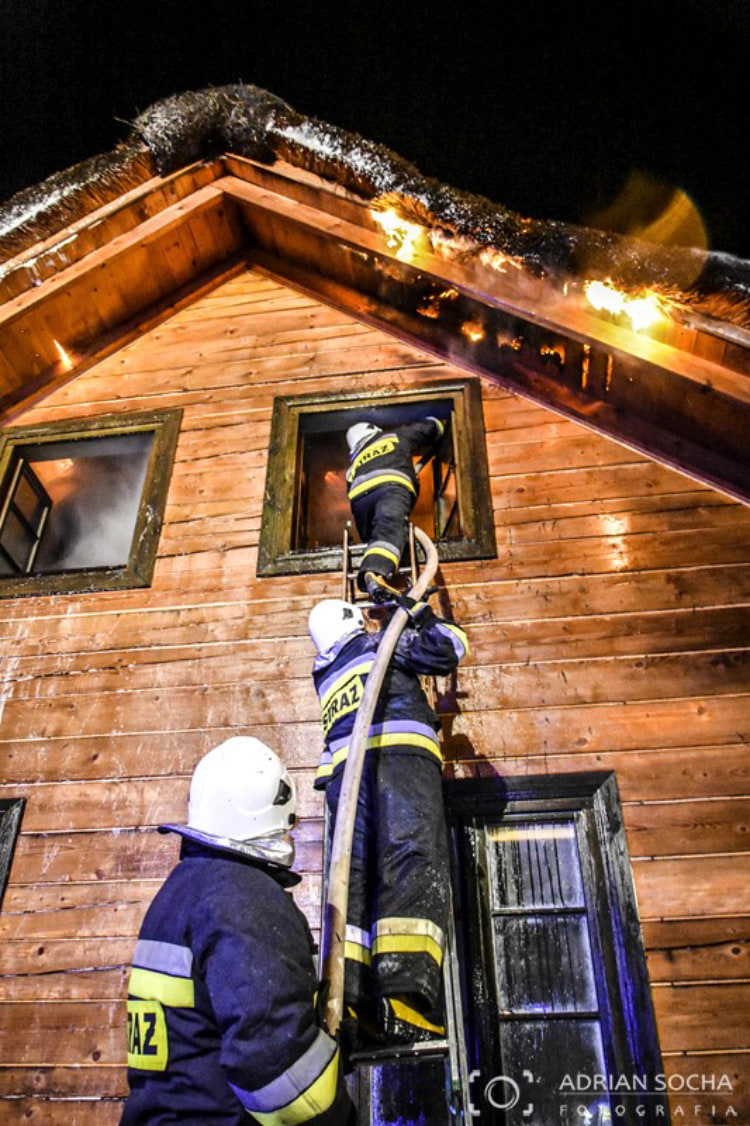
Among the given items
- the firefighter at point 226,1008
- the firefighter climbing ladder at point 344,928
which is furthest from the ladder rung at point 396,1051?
the firefighter at point 226,1008

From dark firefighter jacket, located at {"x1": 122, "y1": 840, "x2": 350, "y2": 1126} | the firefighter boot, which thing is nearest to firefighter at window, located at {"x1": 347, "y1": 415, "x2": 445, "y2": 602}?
the firefighter boot

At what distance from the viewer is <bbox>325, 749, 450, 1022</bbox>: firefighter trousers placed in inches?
101

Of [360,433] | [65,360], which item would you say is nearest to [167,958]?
[360,433]

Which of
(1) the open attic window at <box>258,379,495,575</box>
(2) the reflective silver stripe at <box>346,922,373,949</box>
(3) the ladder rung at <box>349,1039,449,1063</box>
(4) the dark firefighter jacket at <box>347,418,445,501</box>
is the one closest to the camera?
(3) the ladder rung at <box>349,1039,449,1063</box>

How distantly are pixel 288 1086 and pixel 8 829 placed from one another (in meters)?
2.81

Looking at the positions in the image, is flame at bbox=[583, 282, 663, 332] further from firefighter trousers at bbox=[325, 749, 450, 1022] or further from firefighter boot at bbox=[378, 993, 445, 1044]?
firefighter boot at bbox=[378, 993, 445, 1044]

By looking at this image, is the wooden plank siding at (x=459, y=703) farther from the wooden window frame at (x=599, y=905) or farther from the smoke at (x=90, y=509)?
the smoke at (x=90, y=509)

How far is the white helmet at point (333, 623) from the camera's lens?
3.71 m

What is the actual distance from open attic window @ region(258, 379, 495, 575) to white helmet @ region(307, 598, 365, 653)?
78 centimetres

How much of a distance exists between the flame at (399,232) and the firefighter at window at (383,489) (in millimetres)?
1272

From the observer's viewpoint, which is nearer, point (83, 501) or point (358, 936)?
point (358, 936)

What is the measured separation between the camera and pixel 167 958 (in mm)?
2033

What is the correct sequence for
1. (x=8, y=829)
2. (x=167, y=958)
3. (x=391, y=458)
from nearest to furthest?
1. (x=167, y=958)
2. (x=8, y=829)
3. (x=391, y=458)

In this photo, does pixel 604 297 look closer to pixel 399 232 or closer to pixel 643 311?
pixel 643 311
